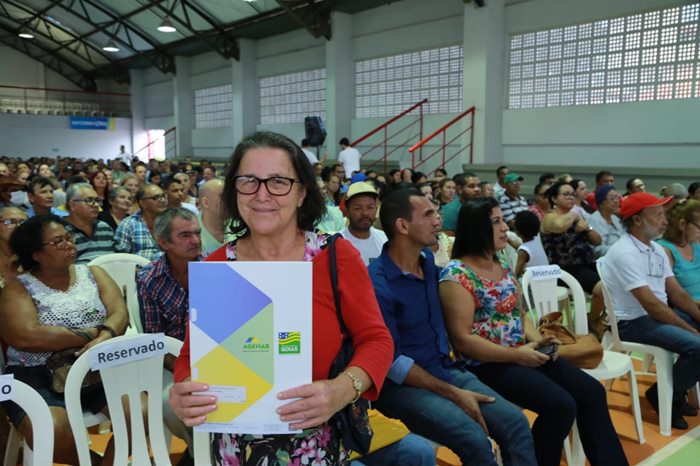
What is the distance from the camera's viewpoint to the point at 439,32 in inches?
409

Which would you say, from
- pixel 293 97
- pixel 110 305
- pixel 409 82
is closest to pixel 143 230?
pixel 110 305

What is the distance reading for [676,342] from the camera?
3.05m

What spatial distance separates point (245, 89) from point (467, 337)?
13.6m

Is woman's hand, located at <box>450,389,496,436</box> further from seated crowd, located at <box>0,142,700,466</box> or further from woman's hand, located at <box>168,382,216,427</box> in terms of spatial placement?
woman's hand, located at <box>168,382,216,427</box>

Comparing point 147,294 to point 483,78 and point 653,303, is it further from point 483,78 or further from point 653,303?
point 483,78

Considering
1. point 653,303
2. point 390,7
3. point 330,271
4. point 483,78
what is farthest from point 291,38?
point 330,271

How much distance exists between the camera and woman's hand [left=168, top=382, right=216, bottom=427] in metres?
1.09

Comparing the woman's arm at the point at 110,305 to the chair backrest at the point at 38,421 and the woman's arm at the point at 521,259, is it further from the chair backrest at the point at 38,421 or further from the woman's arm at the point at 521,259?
the woman's arm at the point at 521,259

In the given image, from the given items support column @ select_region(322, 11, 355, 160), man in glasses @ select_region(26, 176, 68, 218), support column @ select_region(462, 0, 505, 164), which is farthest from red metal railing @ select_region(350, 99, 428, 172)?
man in glasses @ select_region(26, 176, 68, 218)

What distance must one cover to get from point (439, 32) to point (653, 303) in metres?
8.38

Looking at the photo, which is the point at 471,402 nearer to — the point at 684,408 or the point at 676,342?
the point at 676,342

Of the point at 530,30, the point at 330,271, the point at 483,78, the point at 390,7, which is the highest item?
the point at 390,7

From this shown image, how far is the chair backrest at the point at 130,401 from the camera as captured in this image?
183 cm

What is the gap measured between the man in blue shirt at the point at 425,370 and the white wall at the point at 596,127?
6.83 metres
